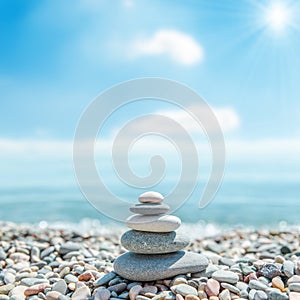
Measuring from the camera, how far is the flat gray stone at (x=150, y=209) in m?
3.56

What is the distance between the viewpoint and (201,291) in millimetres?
3180

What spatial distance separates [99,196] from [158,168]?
78 centimetres

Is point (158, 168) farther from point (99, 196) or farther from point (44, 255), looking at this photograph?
point (44, 255)

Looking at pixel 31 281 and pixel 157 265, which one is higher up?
pixel 157 265

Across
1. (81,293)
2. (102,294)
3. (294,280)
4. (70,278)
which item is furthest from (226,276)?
(70,278)

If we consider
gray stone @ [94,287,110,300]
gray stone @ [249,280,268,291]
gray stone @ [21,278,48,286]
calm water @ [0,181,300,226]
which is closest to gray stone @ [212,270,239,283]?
gray stone @ [249,280,268,291]

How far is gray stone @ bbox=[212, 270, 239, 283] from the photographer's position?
3.33 metres

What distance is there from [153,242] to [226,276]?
2.39 feet

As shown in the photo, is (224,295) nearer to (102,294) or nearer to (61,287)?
(102,294)

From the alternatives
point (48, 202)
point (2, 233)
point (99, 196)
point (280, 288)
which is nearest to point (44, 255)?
point (99, 196)

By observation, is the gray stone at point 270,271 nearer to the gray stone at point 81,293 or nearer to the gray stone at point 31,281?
the gray stone at point 81,293

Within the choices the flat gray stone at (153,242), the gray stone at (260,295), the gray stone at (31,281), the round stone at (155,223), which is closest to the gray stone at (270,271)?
the gray stone at (260,295)

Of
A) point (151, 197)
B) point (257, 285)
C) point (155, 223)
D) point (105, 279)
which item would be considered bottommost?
point (105, 279)

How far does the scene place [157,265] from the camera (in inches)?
136
